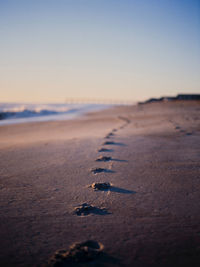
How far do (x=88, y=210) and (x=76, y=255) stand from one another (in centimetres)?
64

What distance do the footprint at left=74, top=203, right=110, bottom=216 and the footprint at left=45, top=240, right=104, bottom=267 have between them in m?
0.47

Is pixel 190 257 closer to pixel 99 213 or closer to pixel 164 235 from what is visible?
pixel 164 235

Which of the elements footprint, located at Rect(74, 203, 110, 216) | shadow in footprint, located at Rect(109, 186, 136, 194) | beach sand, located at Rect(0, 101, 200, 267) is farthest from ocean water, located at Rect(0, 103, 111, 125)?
footprint, located at Rect(74, 203, 110, 216)

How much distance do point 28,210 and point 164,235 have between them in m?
1.35

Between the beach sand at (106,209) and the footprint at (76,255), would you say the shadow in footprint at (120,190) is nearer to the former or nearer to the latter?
the beach sand at (106,209)

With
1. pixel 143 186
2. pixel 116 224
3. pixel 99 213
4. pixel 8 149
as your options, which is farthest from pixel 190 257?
pixel 8 149

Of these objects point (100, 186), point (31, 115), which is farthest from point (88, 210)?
point (31, 115)

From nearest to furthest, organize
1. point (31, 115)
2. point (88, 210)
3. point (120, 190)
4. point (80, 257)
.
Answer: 1. point (80, 257)
2. point (88, 210)
3. point (120, 190)
4. point (31, 115)

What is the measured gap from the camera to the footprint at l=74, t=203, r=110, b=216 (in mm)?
2094

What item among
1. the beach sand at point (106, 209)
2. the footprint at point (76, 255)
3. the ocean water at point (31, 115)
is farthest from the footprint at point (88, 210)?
the ocean water at point (31, 115)

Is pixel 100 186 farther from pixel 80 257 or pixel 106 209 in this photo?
pixel 80 257

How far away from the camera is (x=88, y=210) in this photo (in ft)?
7.06

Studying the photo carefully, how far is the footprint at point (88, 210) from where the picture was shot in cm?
209

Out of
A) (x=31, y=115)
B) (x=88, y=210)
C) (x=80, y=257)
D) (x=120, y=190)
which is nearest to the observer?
(x=80, y=257)
